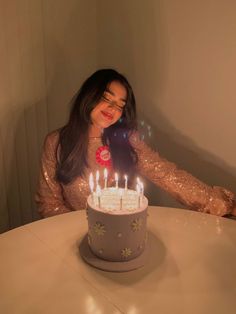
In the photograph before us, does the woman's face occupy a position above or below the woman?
above

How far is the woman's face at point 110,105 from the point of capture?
132 centimetres

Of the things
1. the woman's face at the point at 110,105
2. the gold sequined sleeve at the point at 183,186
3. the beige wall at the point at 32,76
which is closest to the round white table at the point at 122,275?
the gold sequined sleeve at the point at 183,186

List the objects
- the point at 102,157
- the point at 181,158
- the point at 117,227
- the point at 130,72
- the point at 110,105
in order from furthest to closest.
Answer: the point at 130,72 → the point at 181,158 → the point at 102,157 → the point at 110,105 → the point at 117,227

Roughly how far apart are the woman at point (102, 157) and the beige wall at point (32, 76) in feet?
1.04

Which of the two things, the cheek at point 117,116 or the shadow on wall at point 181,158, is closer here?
the cheek at point 117,116

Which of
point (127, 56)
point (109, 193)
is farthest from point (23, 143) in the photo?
point (109, 193)

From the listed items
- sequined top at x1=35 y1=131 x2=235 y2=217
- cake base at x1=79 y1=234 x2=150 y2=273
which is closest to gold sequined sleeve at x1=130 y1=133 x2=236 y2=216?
sequined top at x1=35 y1=131 x2=235 y2=217

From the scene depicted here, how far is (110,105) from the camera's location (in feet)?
4.33

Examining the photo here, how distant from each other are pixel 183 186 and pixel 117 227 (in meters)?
0.59

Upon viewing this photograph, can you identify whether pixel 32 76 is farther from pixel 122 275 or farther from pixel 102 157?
pixel 122 275

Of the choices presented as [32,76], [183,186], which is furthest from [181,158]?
[32,76]

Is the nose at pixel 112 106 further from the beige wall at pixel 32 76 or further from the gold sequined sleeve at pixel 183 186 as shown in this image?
the beige wall at pixel 32 76

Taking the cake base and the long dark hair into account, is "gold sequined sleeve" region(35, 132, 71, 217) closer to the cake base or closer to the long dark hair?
the long dark hair

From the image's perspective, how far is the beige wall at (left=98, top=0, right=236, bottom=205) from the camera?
1344 millimetres
